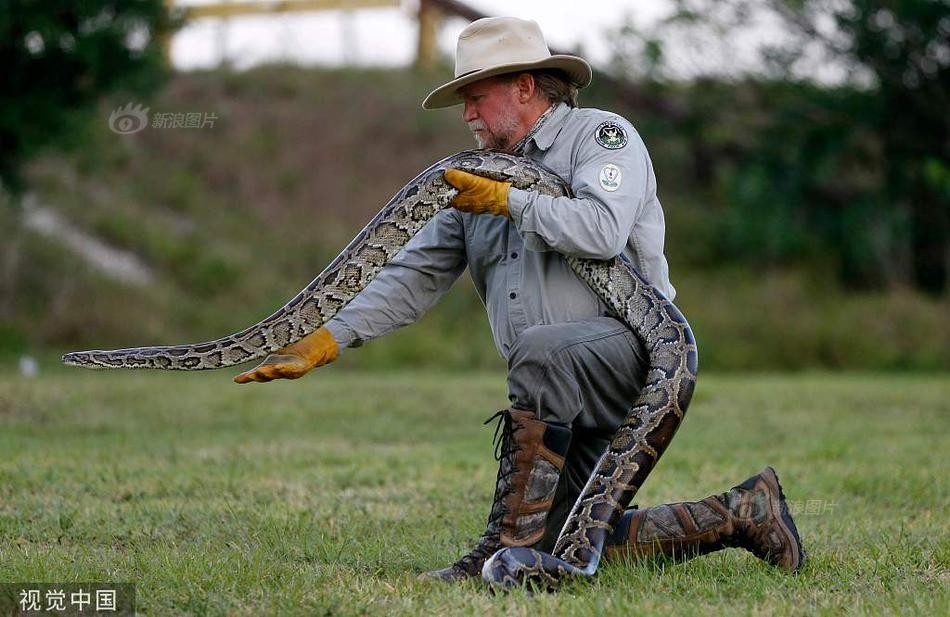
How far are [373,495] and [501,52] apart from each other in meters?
3.35

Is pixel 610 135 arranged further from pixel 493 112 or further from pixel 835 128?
pixel 835 128

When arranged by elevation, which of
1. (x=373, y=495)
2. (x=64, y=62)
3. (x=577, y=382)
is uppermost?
(x=64, y=62)

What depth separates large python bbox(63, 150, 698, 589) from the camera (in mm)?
5555

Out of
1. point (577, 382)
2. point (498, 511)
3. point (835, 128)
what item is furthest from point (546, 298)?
point (835, 128)

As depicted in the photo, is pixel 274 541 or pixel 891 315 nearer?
pixel 274 541

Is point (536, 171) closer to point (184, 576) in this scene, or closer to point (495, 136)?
point (495, 136)

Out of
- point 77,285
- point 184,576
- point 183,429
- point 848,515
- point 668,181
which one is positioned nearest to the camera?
point 184,576

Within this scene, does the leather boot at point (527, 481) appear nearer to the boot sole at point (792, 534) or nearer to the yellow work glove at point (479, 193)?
the yellow work glove at point (479, 193)

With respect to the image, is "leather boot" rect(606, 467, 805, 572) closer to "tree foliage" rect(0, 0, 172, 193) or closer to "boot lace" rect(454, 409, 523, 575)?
"boot lace" rect(454, 409, 523, 575)

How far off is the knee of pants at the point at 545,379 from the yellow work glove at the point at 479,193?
635 mm

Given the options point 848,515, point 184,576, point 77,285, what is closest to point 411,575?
point 184,576

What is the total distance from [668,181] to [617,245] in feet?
84.2

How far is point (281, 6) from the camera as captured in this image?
3200 centimetres

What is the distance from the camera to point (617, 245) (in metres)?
5.77
